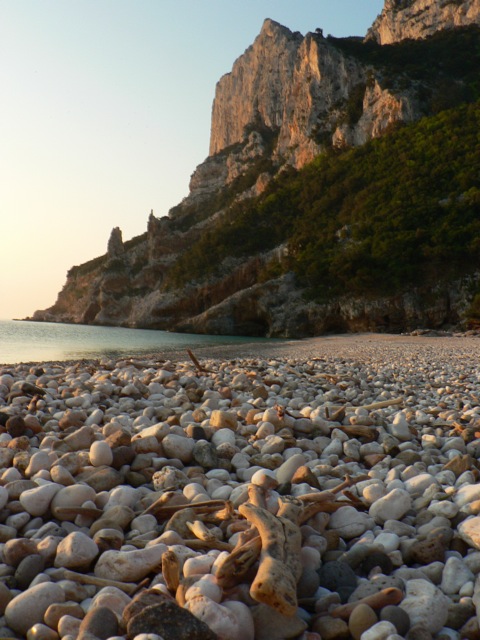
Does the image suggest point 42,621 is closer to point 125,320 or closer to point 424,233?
point 424,233

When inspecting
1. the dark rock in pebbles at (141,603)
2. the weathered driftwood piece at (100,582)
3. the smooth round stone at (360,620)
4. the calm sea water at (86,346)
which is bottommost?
the smooth round stone at (360,620)

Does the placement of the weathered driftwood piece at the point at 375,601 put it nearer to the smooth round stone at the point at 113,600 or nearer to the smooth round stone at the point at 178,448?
the smooth round stone at the point at 113,600

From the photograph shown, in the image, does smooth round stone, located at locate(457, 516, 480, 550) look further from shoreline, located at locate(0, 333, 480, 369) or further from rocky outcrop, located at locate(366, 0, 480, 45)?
rocky outcrop, located at locate(366, 0, 480, 45)

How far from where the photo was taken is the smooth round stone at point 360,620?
1.54 meters

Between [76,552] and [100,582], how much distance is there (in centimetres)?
19

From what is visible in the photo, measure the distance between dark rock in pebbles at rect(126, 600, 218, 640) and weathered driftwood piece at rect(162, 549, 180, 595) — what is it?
0.93 ft

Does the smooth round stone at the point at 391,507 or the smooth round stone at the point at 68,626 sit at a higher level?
the smooth round stone at the point at 68,626

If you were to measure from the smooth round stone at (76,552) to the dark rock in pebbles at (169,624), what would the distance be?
60 cm

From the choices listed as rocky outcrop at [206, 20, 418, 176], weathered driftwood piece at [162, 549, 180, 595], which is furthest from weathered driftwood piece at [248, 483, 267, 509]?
rocky outcrop at [206, 20, 418, 176]

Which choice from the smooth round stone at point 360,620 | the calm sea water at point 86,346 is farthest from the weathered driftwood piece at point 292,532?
the calm sea water at point 86,346

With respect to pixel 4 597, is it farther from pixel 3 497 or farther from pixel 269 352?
pixel 269 352

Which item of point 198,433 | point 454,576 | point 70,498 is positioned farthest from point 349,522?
point 198,433

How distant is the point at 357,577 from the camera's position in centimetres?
191

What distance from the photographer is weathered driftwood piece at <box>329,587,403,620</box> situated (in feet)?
5.37
